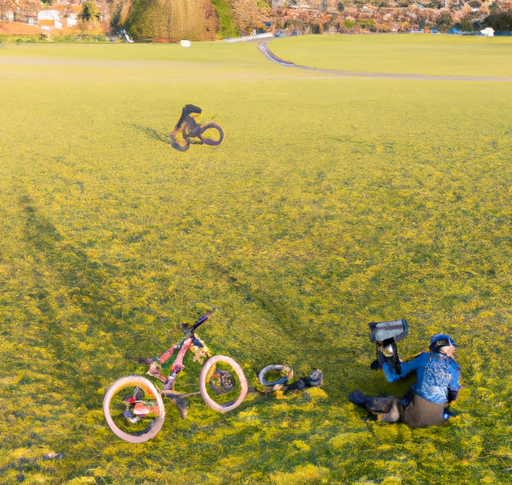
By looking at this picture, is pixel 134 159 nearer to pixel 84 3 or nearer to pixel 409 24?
pixel 84 3

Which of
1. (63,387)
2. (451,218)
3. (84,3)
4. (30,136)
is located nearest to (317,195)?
(451,218)

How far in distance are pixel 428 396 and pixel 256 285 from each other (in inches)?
91.3

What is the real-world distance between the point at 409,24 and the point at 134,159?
82790 mm

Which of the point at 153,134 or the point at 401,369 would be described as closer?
the point at 401,369

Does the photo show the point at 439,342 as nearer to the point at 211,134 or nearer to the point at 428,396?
the point at 428,396

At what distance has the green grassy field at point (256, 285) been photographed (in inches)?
120

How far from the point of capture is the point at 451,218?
6.86 metres

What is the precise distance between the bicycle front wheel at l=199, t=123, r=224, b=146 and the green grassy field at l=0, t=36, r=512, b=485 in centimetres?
28

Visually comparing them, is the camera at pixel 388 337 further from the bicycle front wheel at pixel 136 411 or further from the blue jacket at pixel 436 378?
the bicycle front wheel at pixel 136 411

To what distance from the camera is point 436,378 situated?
313 centimetres

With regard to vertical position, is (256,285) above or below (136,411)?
above

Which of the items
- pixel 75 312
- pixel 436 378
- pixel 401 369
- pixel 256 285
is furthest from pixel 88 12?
pixel 436 378

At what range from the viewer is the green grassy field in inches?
120

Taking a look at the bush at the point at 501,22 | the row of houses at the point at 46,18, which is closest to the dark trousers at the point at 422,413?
the row of houses at the point at 46,18
